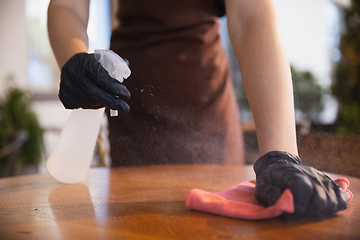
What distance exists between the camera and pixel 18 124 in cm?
286

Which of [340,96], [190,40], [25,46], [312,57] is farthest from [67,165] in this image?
[312,57]

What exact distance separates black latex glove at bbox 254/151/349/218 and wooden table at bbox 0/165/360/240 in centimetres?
2

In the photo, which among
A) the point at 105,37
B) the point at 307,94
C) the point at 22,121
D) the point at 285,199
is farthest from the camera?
the point at 307,94

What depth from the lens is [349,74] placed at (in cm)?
244

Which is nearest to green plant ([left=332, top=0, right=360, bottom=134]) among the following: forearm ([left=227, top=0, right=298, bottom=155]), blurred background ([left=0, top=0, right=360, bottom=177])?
blurred background ([left=0, top=0, right=360, bottom=177])

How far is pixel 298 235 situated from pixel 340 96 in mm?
2459

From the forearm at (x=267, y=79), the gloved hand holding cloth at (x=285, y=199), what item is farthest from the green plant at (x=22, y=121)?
the gloved hand holding cloth at (x=285, y=199)

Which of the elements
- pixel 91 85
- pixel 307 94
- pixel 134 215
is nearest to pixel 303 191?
pixel 134 215

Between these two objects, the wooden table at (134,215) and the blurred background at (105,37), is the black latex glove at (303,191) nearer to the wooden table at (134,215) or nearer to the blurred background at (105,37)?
the wooden table at (134,215)

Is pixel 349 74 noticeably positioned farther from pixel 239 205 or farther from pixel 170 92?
pixel 239 205

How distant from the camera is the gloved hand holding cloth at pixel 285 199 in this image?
0.37 metres

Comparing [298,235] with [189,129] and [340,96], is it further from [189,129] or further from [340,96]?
[340,96]

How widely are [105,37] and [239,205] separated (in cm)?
197

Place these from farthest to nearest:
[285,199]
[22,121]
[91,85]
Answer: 1. [22,121]
2. [91,85]
3. [285,199]
